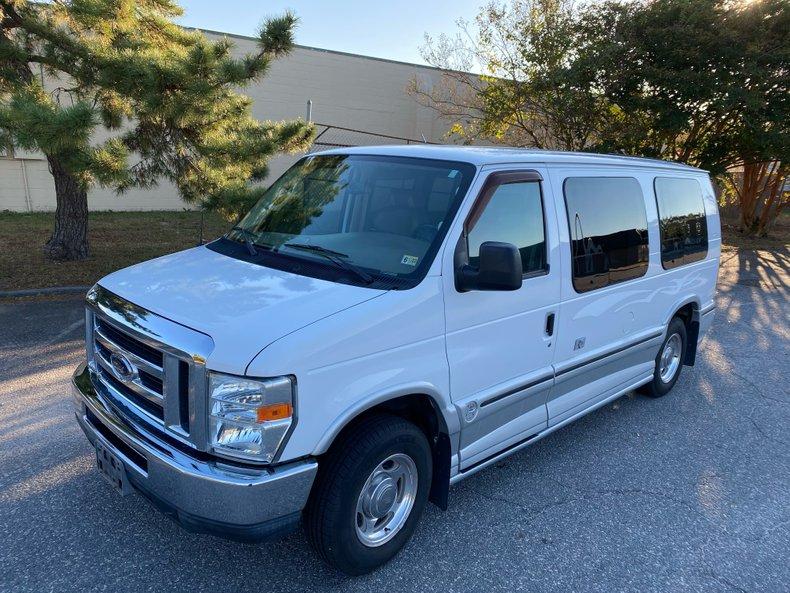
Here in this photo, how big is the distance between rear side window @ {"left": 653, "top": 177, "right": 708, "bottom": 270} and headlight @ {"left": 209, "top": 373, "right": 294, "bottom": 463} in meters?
3.54

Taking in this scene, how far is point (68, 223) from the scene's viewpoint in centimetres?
920

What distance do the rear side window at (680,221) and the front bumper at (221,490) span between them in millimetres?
3570

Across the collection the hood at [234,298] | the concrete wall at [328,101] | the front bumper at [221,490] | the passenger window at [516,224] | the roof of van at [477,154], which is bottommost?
the front bumper at [221,490]

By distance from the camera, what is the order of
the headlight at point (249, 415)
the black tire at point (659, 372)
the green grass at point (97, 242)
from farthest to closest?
the green grass at point (97, 242), the black tire at point (659, 372), the headlight at point (249, 415)

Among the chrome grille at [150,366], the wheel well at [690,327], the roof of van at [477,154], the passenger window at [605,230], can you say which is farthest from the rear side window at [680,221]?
the chrome grille at [150,366]

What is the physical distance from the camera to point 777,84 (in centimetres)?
1134

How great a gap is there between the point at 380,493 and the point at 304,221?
5.33ft

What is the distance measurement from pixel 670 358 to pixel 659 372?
33 cm

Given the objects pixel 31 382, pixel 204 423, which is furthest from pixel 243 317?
pixel 31 382

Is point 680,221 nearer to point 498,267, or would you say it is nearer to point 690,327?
point 690,327

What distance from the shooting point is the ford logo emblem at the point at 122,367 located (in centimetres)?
263

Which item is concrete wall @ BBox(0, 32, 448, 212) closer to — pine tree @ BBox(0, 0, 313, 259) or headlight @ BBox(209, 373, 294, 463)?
pine tree @ BBox(0, 0, 313, 259)

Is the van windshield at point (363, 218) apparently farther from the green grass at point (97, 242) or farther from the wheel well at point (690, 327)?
the green grass at point (97, 242)

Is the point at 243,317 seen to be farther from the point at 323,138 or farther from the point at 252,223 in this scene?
the point at 323,138
